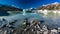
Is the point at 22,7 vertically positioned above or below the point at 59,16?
above

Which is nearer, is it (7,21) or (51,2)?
(7,21)

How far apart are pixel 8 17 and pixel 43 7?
143 cm

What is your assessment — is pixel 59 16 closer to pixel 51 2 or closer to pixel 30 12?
pixel 51 2

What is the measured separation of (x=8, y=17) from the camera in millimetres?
5332

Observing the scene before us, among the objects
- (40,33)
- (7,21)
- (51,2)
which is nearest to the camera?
(40,33)

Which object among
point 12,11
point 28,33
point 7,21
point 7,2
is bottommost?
point 28,33

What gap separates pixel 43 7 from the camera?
5.33 m

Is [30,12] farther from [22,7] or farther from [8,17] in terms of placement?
[8,17]

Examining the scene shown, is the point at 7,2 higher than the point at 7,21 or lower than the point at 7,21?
higher

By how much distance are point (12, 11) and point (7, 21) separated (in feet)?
2.17

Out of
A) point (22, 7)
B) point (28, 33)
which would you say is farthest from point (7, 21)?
point (28, 33)

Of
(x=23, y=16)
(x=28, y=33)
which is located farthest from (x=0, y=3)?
(x=28, y=33)

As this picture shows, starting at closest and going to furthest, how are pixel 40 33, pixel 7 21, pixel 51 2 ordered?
pixel 40 33, pixel 7 21, pixel 51 2

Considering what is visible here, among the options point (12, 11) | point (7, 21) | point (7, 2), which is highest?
point (7, 2)
